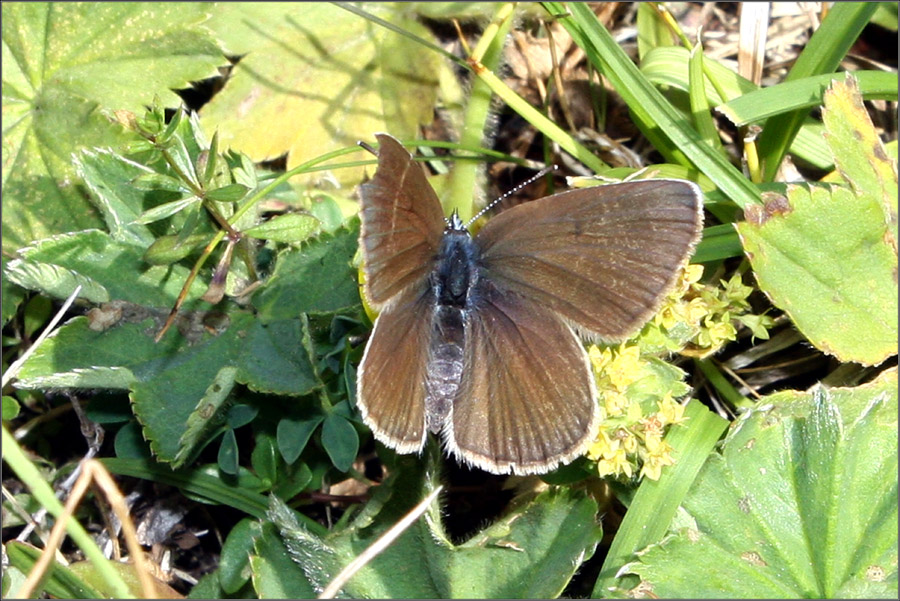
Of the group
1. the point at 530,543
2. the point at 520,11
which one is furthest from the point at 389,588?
the point at 520,11

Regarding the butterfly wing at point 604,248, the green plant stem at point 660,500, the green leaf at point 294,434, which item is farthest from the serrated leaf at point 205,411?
the green plant stem at point 660,500

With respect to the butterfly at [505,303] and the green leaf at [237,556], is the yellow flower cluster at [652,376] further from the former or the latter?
the green leaf at [237,556]

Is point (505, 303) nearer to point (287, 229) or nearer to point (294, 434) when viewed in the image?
point (287, 229)

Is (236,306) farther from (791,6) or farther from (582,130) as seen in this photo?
(791,6)

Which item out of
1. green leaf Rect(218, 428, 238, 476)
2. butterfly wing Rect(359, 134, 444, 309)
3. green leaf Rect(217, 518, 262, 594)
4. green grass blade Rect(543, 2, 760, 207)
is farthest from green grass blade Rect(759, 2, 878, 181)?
green leaf Rect(217, 518, 262, 594)

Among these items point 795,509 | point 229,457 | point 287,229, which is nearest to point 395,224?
point 287,229

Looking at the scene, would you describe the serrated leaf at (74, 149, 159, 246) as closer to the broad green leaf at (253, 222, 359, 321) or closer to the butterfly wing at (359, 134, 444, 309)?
the broad green leaf at (253, 222, 359, 321)
